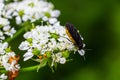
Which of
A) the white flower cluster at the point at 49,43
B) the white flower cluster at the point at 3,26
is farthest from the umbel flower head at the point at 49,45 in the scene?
the white flower cluster at the point at 3,26

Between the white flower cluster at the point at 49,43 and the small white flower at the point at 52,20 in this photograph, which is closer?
the white flower cluster at the point at 49,43

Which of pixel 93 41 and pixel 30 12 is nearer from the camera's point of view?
pixel 30 12

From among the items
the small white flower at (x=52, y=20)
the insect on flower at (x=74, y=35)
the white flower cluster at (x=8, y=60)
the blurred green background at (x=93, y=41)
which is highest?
the insect on flower at (x=74, y=35)

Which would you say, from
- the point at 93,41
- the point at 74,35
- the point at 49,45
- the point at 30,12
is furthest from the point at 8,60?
the point at 93,41

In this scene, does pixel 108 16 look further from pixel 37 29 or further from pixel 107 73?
pixel 37 29

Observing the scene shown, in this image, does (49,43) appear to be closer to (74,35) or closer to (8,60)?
(74,35)

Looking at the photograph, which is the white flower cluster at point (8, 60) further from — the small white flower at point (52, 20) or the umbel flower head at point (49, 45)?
the small white flower at point (52, 20)

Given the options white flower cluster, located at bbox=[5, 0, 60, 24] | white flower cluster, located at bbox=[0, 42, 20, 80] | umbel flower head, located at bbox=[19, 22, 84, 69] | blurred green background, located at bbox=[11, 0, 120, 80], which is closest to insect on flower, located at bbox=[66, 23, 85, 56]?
umbel flower head, located at bbox=[19, 22, 84, 69]
